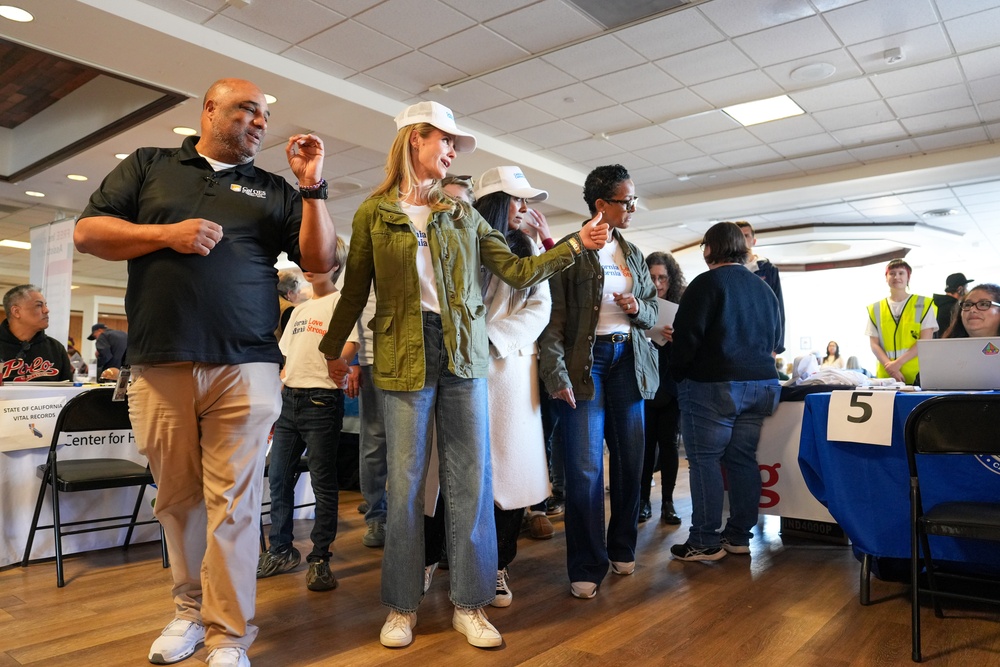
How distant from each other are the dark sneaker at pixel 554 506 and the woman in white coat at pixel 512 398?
5.18 ft

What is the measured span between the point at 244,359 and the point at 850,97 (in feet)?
20.5

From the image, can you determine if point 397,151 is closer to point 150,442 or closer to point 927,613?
point 150,442

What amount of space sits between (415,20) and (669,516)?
3.70 metres

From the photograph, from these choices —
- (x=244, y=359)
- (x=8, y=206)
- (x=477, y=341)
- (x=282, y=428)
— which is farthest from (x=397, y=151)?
(x=8, y=206)

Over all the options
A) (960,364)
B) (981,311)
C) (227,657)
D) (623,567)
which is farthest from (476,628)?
(981,311)

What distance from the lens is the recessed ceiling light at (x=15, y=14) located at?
449 cm

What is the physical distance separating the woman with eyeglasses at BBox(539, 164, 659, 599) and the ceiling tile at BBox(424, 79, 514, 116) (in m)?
3.63

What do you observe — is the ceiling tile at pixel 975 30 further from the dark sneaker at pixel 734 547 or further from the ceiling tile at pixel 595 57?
the dark sneaker at pixel 734 547

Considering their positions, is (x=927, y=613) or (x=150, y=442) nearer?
(x=150, y=442)

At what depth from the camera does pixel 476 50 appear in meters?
5.42

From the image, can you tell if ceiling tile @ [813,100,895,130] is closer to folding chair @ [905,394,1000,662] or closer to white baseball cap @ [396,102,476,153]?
folding chair @ [905,394,1000,662]

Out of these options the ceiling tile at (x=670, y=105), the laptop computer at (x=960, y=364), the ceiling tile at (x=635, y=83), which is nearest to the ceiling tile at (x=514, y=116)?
the ceiling tile at (x=635, y=83)

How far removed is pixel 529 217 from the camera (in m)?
2.66

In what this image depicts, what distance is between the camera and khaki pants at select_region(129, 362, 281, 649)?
6.01 feet
